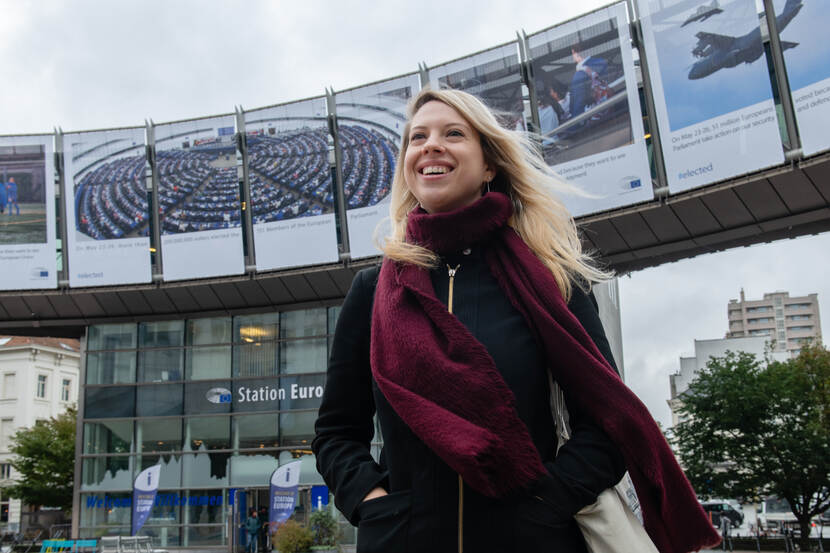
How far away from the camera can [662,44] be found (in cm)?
1934

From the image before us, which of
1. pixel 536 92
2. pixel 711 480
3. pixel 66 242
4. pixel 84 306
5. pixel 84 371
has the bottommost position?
pixel 711 480

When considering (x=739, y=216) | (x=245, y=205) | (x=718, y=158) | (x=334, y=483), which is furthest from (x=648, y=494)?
(x=245, y=205)

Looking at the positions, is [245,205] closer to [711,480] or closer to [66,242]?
[66,242]

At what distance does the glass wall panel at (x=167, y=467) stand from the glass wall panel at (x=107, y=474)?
41cm

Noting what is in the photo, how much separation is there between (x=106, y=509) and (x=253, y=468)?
497 centimetres

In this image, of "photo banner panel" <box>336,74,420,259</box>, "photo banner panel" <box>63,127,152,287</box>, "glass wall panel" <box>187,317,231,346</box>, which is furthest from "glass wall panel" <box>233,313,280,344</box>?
"photo banner panel" <box>336,74,420,259</box>

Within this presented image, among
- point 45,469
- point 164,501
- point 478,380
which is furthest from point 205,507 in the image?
point 478,380

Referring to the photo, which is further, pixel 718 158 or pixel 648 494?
pixel 718 158

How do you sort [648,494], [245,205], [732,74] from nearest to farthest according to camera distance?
[648,494] → [732,74] → [245,205]

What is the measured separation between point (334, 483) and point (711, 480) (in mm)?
27015

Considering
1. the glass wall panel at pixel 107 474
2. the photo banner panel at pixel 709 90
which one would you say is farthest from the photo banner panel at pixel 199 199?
the photo banner panel at pixel 709 90

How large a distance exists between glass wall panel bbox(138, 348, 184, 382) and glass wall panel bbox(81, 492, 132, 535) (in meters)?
3.70

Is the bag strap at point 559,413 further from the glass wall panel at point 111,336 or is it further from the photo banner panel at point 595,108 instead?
the glass wall panel at point 111,336

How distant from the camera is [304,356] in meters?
25.6
